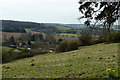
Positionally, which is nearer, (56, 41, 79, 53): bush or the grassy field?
the grassy field

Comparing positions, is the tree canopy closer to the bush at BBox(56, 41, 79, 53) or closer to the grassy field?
the grassy field

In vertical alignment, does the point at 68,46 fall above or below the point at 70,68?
below

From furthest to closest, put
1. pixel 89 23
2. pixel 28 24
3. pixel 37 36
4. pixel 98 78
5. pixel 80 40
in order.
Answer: pixel 28 24
pixel 37 36
pixel 80 40
pixel 89 23
pixel 98 78

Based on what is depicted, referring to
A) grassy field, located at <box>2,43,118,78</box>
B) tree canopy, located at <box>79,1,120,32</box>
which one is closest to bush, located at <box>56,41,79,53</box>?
grassy field, located at <box>2,43,118,78</box>

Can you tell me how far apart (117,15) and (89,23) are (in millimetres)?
1733

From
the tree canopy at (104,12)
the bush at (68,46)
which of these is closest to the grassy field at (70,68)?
the tree canopy at (104,12)

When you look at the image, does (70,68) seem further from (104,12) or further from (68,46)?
(68,46)

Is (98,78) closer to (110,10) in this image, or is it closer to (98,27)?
(98,27)

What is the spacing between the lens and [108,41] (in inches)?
1683

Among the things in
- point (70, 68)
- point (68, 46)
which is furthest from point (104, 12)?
point (68, 46)

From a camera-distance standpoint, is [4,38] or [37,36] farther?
[37,36]

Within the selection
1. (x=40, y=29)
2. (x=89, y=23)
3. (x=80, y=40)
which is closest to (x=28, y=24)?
(x=40, y=29)

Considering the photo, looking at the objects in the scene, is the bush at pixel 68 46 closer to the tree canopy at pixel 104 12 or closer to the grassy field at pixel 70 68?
the grassy field at pixel 70 68

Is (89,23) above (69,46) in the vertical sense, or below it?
above
